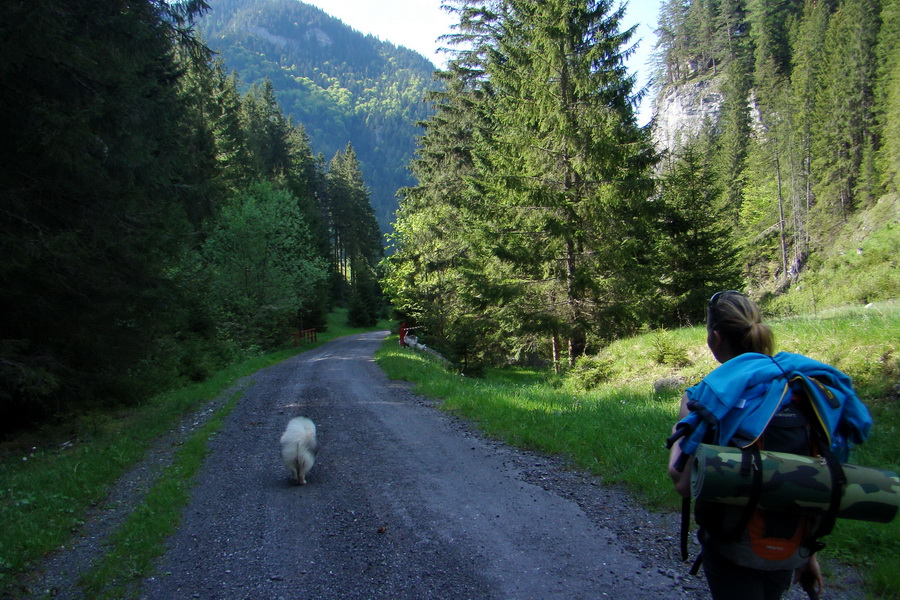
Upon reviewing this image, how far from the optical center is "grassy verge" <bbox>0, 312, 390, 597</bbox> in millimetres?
4492

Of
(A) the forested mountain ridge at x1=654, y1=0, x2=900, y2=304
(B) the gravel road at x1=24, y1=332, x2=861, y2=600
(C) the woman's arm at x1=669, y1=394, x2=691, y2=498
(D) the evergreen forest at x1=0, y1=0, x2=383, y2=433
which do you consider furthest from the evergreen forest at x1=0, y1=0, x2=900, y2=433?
(C) the woman's arm at x1=669, y1=394, x2=691, y2=498

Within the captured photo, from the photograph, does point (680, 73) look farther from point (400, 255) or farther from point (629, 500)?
point (629, 500)

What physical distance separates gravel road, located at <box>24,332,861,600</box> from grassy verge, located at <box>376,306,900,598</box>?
35cm

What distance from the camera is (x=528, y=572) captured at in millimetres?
4086

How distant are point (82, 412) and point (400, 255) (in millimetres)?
19231

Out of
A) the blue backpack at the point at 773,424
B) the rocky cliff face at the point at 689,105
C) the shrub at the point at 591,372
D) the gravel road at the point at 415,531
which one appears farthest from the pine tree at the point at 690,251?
the rocky cliff face at the point at 689,105

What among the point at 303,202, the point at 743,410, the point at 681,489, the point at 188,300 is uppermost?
the point at 303,202

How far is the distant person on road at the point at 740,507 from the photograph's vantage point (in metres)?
1.89

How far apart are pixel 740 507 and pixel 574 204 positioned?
13.5m

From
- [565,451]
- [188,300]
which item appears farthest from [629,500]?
[188,300]

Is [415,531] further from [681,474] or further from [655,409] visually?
[655,409]

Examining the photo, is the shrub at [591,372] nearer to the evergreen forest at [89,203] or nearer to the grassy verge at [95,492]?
the grassy verge at [95,492]

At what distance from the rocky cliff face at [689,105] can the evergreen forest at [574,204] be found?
3277cm

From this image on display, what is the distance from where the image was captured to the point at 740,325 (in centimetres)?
216
